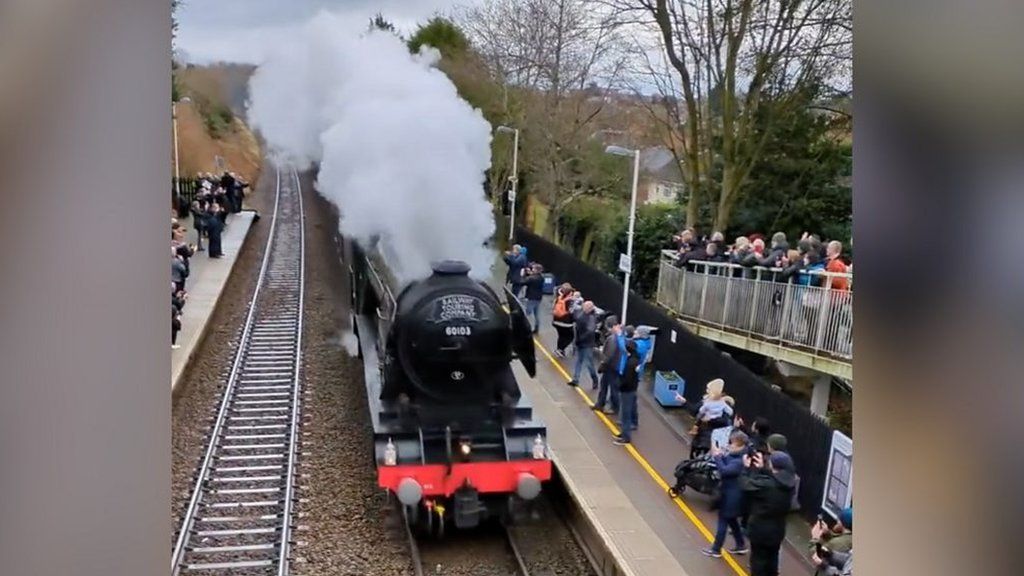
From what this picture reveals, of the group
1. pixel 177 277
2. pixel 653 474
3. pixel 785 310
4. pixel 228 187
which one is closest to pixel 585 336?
pixel 653 474

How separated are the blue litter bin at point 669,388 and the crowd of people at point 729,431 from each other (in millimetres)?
119

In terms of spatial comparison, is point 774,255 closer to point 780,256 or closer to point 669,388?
point 780,256

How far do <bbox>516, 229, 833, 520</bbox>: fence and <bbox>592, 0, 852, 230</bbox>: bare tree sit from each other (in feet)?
3.34

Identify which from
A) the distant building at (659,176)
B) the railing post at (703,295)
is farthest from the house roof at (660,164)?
the railing post at (703,295)

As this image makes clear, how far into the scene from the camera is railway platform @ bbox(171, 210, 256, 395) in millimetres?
6102

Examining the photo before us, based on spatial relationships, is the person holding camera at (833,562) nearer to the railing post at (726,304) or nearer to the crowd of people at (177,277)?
the railing post at (726,304)

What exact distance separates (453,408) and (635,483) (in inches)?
49.6

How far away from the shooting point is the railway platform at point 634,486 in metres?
4.01

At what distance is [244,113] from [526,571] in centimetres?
424

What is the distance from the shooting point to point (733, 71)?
6574mm

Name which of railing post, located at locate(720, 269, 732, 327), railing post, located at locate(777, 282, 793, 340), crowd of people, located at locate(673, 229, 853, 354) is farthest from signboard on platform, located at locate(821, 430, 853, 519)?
railing post, located at locate(720, 269, 732, 327)
